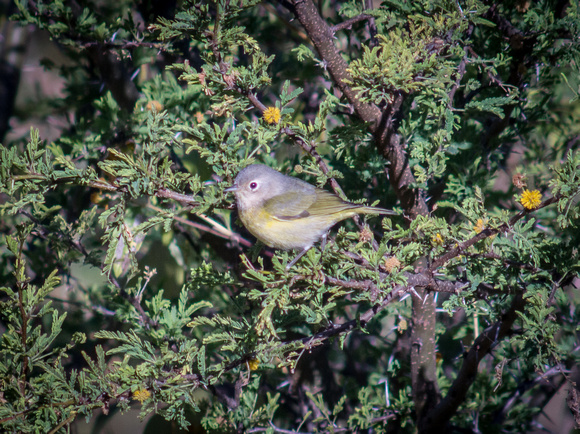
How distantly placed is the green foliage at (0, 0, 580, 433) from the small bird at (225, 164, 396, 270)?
0.12 m

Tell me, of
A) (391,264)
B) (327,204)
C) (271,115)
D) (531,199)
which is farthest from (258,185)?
(531,199)

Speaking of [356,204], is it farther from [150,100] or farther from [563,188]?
[150,100]

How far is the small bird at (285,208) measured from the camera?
273cm

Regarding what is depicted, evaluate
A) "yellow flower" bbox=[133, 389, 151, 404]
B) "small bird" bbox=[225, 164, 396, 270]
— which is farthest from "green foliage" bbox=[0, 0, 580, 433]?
"small bird" bbox=[225, 164, 396, 270]

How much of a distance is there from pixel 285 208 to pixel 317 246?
32 centimetres

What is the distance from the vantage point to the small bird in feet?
8.96

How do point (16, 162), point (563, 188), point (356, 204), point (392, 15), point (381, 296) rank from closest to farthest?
point (563, 188) < point (16, 162) < point (381, 296) < point (392, 15) < point (356, 204)

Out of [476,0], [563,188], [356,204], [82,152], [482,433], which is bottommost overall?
[482,433]

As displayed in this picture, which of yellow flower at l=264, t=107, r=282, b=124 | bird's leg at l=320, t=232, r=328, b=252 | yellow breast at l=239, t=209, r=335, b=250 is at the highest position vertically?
yellow flower at l=264, t=107, r=282, b=124

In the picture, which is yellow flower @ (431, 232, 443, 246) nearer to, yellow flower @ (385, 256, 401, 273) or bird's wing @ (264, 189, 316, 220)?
yellow flower @ (385, 256, 401, 273)

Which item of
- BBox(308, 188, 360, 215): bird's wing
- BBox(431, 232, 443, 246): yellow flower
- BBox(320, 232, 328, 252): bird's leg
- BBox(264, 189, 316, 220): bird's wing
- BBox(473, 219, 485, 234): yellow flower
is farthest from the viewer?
BBox(264, 189, 316, 220): bird's wing

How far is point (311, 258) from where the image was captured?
6.58 ft

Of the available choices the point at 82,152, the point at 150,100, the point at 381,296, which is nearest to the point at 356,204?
the point at 381,296

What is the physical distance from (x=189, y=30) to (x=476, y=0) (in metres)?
1.27
